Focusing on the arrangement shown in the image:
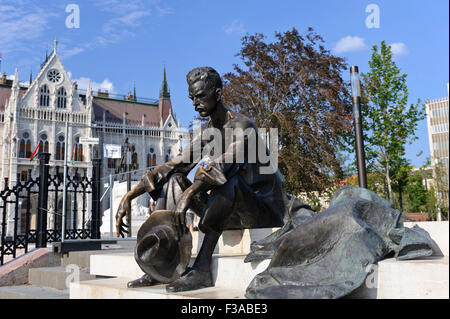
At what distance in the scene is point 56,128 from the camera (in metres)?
54.8

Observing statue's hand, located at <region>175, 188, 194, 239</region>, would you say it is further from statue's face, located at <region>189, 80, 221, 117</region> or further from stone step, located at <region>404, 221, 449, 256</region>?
stone step, located at <region>404, 221, 449, 256</region>

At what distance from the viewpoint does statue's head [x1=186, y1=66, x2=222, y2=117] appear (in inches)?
130

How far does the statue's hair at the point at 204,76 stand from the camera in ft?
10.8

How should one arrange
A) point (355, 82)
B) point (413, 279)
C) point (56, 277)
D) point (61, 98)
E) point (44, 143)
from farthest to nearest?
point (61, 98), point (44, 143), point (355, 82), point (56, 277), point (413, 279)

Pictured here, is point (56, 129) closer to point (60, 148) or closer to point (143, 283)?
point (60, 148)

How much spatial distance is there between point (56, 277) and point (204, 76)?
163 inches

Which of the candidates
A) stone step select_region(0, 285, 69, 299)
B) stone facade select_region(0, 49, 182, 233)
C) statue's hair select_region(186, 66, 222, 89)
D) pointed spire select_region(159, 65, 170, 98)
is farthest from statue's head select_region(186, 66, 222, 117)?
pointed spire select_region(159, 65, 170, 98)

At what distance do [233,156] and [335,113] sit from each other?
539 inches

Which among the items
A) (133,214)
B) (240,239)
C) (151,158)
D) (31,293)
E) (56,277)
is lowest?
(31,293)

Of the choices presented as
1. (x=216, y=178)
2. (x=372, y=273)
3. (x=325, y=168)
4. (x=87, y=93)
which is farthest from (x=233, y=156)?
(x=87, y=93)

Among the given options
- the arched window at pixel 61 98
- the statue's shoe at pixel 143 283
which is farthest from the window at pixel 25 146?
the statue's shoe at pixel 143 283

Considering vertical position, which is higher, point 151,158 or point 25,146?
point 25,146

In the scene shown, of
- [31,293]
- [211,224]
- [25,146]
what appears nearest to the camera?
[211,224]

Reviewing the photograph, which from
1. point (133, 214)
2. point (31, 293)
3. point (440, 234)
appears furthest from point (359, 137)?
point (133, 214)
